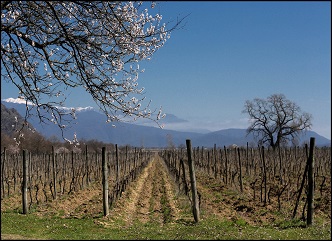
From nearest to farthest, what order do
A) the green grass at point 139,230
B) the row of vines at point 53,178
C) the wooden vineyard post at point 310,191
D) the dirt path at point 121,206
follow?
1. the green grass at point 139,230
2. the wooden vineyard post at point 310,191
3. the dirt path at point 121,206
4. the row of vines at point 53,178

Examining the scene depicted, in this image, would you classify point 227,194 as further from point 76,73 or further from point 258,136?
point 258,136

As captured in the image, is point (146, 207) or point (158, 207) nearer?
point (158, 207)

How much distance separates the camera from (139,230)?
1178 centimetres

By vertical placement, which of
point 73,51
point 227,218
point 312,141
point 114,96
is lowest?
point 227,218

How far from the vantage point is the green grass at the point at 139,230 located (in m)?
10.2

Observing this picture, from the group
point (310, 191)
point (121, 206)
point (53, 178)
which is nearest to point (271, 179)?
point (121, 206)

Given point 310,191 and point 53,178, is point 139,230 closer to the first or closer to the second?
point 310,191

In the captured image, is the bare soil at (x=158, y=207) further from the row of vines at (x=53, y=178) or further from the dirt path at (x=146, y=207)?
the row of vines at (x=53, y=178)

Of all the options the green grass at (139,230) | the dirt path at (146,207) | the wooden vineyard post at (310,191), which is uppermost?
the wooden vineyard post at (310,191)

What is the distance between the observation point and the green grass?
33.3 ft

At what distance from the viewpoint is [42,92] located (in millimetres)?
13203

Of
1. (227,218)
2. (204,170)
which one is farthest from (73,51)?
(204,170)

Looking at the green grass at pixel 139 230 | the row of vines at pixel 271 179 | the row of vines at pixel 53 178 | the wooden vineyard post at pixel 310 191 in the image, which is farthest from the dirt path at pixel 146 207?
the wooden vineyard post at pixel 310 191

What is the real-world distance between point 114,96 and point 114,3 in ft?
9.26
